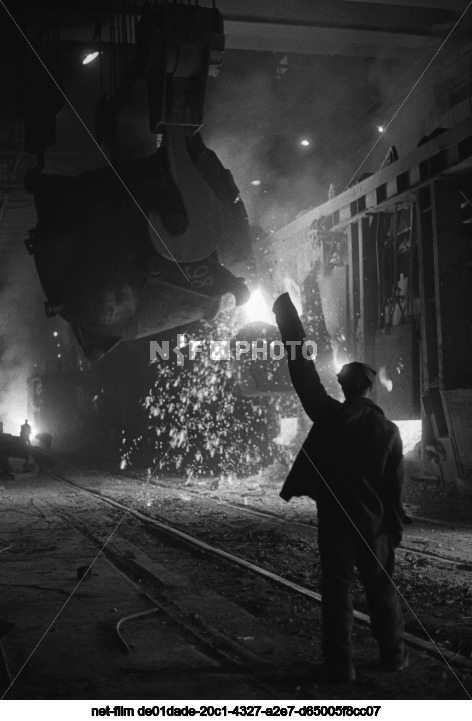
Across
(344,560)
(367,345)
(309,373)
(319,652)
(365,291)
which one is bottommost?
(319,652)

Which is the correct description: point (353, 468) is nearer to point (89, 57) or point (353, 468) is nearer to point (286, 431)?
point (89, 57)

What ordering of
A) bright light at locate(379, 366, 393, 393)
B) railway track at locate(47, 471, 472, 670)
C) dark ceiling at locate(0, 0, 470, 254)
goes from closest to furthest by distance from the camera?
railway track at locate(47, 471, 472, 670), dark ceiling at locate(0, 0, 470, 254), bright light at locate(379, 366, 393, 393)

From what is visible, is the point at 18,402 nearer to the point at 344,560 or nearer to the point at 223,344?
the point at 223,344

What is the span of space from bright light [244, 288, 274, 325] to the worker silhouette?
9342 millimetres

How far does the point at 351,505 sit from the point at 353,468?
0.53ft

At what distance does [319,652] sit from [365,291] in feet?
23.9

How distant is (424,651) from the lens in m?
3.23

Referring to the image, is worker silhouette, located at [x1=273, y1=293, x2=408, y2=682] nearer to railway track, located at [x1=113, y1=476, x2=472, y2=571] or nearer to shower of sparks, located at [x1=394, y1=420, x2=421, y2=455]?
railway track, located at [x1=113, y1=476, x2=472, y2=571]

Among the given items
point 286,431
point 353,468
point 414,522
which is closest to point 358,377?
point 353,468

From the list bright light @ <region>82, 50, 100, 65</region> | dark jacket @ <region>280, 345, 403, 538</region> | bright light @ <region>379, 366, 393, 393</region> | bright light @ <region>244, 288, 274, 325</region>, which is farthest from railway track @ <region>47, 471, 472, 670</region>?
bright light @ <region>82, 50, 100, 65</region>

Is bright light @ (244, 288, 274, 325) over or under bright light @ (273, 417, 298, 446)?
over

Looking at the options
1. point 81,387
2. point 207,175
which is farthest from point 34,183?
point 81,387

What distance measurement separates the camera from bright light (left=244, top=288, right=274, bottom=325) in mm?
12500

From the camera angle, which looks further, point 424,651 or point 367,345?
point 367,345
